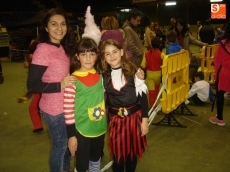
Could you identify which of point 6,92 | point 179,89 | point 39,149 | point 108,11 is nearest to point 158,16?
point 108,11

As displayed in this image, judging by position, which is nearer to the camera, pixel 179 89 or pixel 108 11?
pixel 179 89

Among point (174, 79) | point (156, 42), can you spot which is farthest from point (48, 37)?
point (156, 42)

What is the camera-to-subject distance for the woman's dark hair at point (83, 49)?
2.41 meters

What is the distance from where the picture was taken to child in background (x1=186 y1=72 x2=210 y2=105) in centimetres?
584

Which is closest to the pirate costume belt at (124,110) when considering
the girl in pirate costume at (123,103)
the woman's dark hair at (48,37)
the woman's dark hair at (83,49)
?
the girl in pirate costume at (123,103)

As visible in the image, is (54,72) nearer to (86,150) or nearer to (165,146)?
(86,150)

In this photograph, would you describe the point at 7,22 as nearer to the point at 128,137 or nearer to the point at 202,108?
the point at 202,108

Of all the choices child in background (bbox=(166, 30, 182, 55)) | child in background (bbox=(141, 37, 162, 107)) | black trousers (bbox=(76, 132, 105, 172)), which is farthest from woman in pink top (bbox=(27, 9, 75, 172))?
child in background (bbox=(166, 30, 182, 55))

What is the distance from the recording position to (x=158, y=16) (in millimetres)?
21953

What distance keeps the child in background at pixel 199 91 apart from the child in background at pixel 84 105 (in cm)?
381

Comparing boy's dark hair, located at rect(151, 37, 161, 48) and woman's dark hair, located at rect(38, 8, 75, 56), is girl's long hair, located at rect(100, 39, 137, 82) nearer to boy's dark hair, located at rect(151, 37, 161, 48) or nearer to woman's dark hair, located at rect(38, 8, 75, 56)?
woman's dark hair, located at rect(38, 8, 75, 56)

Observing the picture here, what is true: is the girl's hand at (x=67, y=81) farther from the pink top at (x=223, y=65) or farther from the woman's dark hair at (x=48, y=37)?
the pink top at (x=223, y=65)

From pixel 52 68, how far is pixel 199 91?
4.24 m

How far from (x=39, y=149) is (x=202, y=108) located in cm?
343
